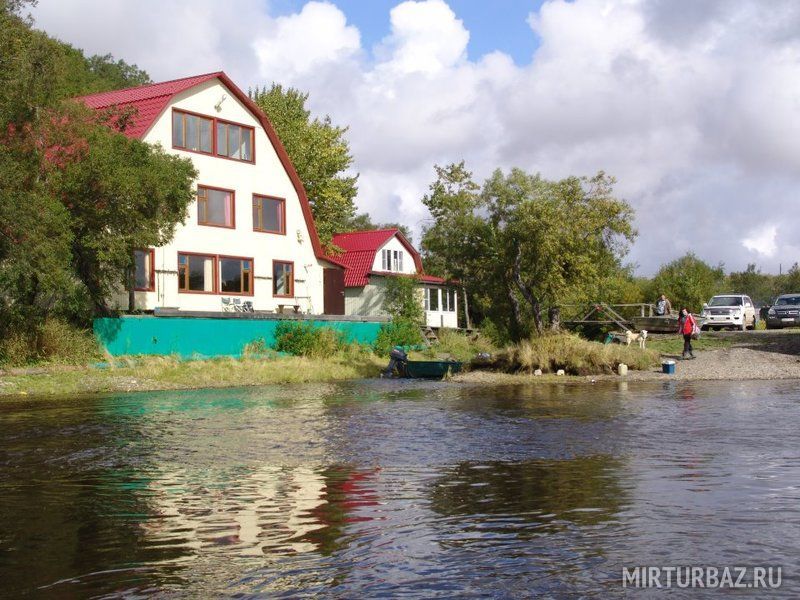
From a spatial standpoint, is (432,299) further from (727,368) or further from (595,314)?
(727,368)

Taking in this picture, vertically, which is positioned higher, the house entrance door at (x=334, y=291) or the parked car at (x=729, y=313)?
the house entrance door at (x=334, y=291)

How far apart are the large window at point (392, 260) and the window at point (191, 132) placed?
1866cm

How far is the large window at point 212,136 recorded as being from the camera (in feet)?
126

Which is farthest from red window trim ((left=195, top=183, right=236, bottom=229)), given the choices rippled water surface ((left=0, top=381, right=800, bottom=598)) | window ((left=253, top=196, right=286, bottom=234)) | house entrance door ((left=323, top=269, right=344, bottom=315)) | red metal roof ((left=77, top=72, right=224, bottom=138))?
rippled water surface ((left=0, top=381, right=800, bottom=598))

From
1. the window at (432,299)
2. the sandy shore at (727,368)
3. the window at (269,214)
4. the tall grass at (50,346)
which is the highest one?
the window at (269,214)

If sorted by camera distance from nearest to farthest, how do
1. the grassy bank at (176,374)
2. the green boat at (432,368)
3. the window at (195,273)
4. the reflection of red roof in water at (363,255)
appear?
the grassy bank at (176,374) → the green boat at (432,368) → the window at (195,273) → the reflection of red roof in water at (363,255)

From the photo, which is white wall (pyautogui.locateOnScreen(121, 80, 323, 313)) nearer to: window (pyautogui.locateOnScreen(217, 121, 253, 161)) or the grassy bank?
window (pyautogui.locateOnScreen(217, 121, 253, 161))

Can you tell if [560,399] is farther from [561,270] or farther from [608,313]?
[608,313]

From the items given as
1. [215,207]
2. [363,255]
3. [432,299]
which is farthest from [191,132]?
[432,299]

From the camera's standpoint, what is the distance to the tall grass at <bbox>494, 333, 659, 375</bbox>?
107ft

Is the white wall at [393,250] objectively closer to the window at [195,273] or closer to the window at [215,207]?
the window at [215,207]

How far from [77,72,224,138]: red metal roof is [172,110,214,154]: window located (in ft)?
3.31

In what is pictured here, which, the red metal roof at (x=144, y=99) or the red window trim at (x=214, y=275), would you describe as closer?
the red metal roof at (x=144, y=99)

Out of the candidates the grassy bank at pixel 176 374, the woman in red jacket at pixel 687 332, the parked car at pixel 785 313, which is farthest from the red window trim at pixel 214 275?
the parked car at pixel 785 313
